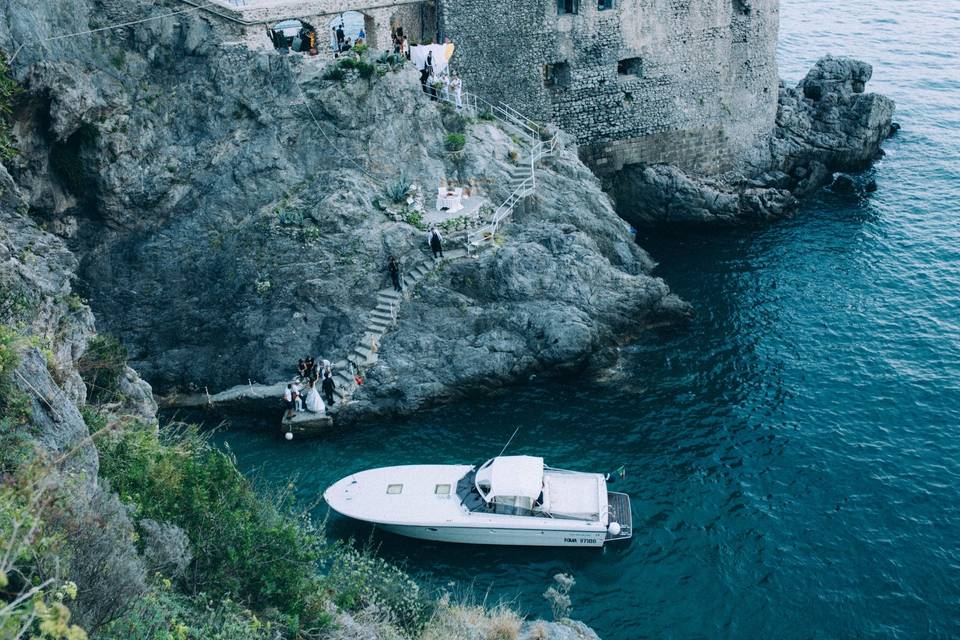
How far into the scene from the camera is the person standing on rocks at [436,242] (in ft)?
109

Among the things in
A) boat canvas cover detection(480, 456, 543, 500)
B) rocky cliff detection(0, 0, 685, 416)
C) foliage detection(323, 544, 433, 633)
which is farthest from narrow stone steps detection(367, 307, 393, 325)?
foliage detection(323, 544, 433, 633)

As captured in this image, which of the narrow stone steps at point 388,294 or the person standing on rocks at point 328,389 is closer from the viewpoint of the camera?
the person standing on rocks at point 328,389

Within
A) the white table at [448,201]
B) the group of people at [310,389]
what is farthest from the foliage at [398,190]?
the group of people at [310,389]

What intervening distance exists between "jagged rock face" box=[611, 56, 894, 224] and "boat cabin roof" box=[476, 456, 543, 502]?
21.5 metres

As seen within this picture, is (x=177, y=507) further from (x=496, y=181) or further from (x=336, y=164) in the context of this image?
(x=496, y=181)

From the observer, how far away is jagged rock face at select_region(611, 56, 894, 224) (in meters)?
43.8

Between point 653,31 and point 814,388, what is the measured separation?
19.3 m

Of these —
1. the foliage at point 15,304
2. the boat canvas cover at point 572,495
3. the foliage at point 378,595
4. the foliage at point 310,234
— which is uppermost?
the foliage at point 15,304

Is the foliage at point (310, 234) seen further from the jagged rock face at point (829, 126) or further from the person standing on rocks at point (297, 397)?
the jagged rock face at point (829, 126)

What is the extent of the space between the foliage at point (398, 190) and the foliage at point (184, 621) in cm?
2131

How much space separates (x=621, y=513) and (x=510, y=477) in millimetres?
3633

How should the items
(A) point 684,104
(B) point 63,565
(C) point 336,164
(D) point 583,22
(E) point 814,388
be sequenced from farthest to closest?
1. (A) point 684,104
2. (D) point 583,22
3. (C) point 336,164
4. (E) point 814,388
5. (B) point 63,565

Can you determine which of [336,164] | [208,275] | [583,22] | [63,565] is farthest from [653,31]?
[63,565]

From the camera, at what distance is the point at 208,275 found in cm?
3334
